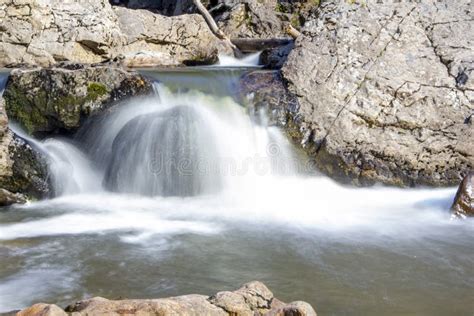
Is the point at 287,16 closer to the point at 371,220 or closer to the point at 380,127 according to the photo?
the point at 380,127

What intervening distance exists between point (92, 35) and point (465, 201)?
31.3 ft

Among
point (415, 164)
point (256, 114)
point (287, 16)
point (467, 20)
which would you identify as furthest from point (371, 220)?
point (287, 16)

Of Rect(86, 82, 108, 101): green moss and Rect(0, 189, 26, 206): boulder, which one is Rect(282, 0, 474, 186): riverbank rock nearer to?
Rect(86, 82, 108, 101): green moss

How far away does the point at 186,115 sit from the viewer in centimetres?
854

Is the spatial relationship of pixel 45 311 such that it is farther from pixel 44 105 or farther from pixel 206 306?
pixel 44 105

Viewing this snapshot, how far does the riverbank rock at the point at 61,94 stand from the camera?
860 centimetres

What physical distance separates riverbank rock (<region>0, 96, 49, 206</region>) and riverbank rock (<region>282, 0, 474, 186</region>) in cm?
399

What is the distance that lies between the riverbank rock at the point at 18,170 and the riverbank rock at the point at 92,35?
5460mm

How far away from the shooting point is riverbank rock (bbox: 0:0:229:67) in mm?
12695

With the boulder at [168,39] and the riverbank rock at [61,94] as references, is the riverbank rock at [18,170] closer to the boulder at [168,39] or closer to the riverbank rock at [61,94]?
the riverbank rock at [61,94]

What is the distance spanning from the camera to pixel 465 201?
7.00 m

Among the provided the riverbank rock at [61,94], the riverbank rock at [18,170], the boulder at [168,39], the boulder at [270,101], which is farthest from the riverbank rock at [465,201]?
the boulder at [168,39]

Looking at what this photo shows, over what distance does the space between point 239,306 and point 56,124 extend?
6.35m

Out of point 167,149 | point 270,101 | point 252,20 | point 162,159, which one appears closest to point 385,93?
point 270,101
